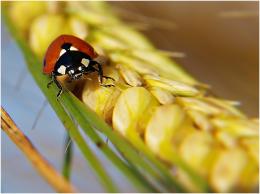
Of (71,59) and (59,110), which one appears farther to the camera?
(71,59)

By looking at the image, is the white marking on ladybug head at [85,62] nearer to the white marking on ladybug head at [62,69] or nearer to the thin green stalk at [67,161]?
the white marking on ladybug head at [62,69]

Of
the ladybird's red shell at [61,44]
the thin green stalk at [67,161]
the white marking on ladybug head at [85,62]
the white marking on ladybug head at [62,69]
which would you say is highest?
the ladybird's red shell at [61,44]

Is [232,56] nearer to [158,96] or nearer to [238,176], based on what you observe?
[158,96]

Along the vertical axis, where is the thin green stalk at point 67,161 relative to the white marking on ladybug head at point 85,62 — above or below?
below

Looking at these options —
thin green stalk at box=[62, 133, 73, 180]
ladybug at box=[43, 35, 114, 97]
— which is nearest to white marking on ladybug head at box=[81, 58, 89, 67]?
ladybug at box=[43, 35, 114, 97]

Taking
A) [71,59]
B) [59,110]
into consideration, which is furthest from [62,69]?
[59,110]

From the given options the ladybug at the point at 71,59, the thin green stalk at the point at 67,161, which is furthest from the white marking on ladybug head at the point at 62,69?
the thin green stalk at the point at 67,161

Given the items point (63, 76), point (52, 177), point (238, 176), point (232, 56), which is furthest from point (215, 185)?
point (232, 56)

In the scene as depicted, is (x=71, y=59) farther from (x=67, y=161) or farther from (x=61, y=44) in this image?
(x=67, y=161)
